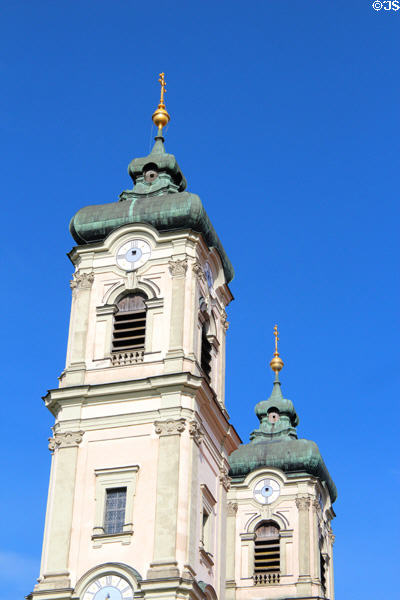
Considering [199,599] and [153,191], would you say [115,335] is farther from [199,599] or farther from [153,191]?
[199,599]

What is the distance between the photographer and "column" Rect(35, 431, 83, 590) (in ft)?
96.1

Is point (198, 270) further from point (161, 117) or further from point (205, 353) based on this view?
point (161, 117)

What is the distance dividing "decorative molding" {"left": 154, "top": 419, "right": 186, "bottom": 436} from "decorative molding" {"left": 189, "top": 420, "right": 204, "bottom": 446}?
20 centimetres

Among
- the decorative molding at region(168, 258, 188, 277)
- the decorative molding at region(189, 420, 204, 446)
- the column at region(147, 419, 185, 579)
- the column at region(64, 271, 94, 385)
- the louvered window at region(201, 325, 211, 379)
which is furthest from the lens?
the louvered window at region(201, 325, 211, 379)

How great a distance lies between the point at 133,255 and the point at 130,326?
6.64ft

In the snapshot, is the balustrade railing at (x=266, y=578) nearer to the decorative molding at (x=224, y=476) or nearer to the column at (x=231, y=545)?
the column at (x=231, y=545)

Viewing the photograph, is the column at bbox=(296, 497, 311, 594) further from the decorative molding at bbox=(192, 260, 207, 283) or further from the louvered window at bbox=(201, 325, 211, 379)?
the decorative molding at bbox=(192, 260, 207, 283)

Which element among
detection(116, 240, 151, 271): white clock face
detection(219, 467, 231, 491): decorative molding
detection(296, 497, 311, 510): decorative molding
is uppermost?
detection(116, 240, 151, 271): white clock face

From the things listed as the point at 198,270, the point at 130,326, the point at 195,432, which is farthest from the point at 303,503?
the point at 195,432

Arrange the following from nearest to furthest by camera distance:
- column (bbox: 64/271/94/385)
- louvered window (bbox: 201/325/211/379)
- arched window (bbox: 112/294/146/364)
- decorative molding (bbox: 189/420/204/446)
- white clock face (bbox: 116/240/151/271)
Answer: decorative molding (bbox: 189/420/204/446)
column (bbox: 64/271/94/385)
arched window (bbox: 112/294/146/364)
white clock face (bbox: 116/240/151/271)
louvered window (bbox: 201/325/211/379)

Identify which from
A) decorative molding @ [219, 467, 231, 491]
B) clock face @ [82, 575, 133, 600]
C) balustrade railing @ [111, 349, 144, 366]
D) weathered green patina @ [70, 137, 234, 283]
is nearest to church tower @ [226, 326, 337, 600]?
decorative molding @ [219, 467, 231, 491]

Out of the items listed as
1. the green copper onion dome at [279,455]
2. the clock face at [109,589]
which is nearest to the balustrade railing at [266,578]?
the green copper onion dome at [279,455]

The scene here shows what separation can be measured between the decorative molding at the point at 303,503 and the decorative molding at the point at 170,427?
14.0 m

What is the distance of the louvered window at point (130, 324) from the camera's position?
32375mm
